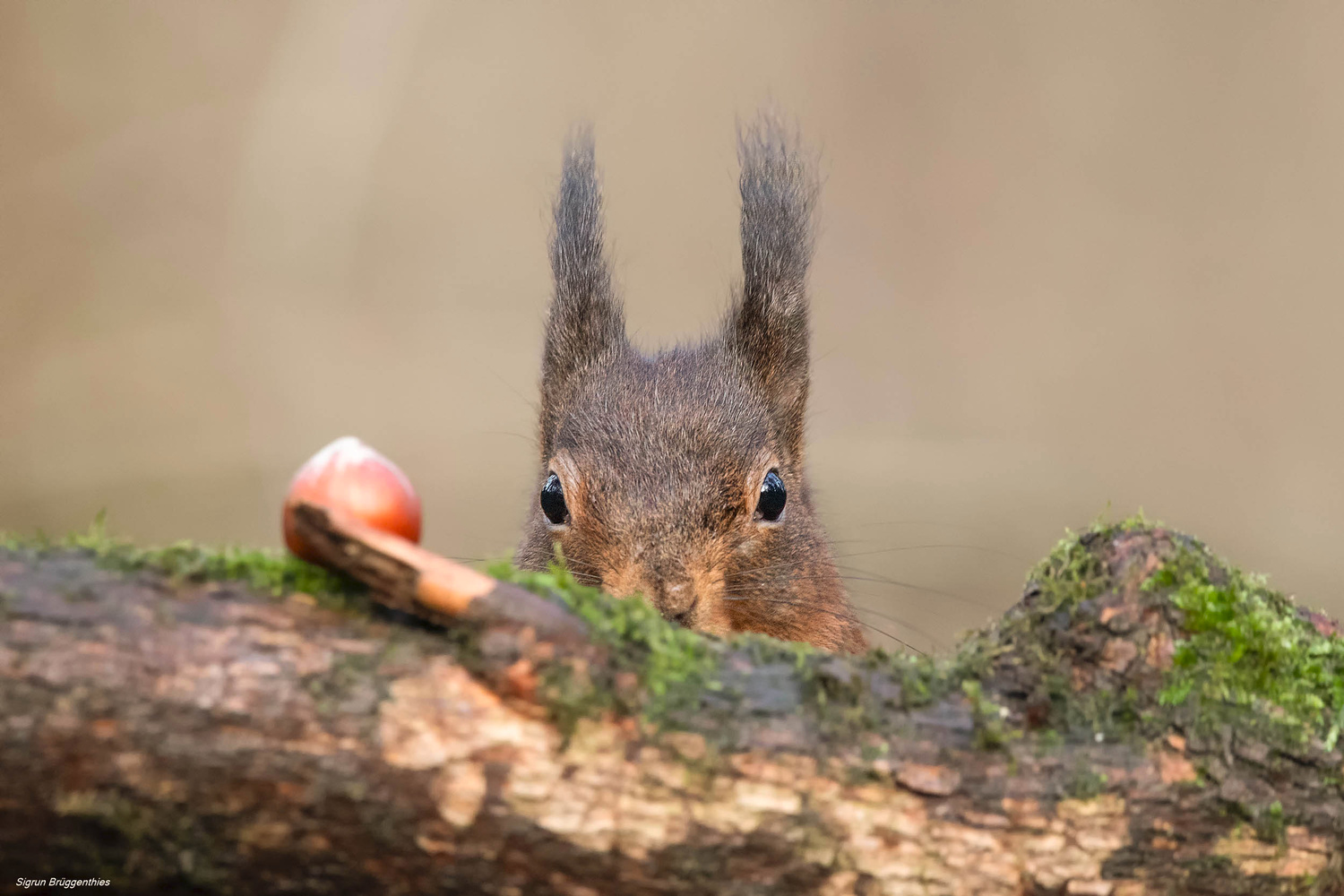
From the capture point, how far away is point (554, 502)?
8.15 feet

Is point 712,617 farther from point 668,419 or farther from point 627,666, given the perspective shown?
point 627,666

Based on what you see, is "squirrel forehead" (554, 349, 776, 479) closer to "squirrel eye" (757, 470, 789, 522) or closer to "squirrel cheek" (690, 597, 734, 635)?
"squirrel eye" (757, 470, 789, 522)

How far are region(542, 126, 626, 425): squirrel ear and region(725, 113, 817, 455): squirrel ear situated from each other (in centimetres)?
33

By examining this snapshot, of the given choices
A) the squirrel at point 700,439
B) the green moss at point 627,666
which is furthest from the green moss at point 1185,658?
the squirrel at point 700,439

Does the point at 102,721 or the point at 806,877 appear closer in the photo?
the point at 102,721

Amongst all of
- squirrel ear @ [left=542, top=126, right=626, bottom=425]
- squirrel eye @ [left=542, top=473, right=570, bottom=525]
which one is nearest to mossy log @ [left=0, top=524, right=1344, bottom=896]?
squirrel eye @ [left=542, top=473, right=570, bottom=525]

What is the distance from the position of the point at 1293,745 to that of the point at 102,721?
1.26 meters

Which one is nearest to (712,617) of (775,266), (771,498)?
(771,498)

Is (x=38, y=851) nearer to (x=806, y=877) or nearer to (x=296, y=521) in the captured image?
(x=296, y=521)

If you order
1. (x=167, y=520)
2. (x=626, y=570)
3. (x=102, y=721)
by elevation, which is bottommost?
(x=167, y=520)

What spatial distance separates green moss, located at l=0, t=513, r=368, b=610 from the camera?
108 centimetres

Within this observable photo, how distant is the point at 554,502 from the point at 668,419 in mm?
325

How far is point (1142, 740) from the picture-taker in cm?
121

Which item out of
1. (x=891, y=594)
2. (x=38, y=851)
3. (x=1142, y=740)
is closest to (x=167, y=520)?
(x=891, y=594)
